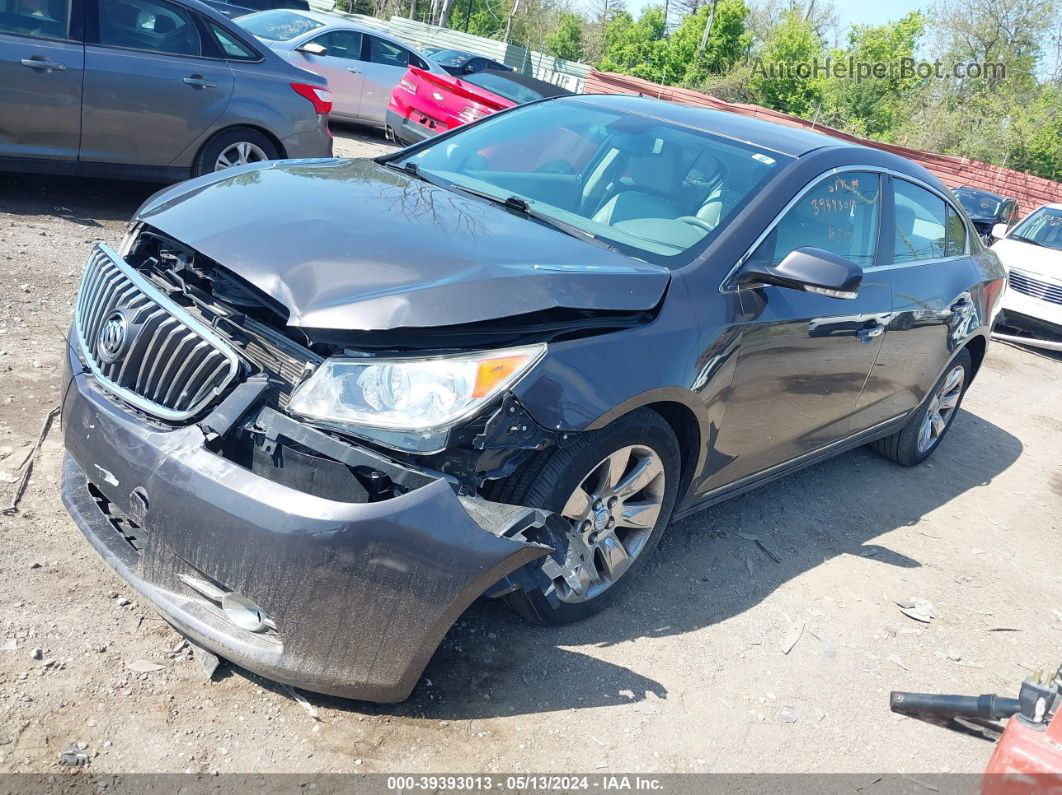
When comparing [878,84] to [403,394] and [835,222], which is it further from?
[403,394]

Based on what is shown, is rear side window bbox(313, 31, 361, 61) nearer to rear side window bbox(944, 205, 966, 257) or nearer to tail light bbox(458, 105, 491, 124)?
tail light bbox(458, 105, 491, 124)

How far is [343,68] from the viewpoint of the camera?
13.6 meters

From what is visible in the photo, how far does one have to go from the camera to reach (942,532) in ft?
17.4

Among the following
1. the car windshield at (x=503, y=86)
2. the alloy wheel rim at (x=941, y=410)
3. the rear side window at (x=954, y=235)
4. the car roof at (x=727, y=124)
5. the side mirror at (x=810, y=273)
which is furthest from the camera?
the car windshield at (x=503, y=86)

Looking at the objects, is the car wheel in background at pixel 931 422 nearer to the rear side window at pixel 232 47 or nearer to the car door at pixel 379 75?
the rear side window at pixel 232 47

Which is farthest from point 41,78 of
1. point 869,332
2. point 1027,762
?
point 1027,762

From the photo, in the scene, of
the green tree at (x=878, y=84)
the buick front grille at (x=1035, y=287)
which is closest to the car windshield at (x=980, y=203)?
the buick front grille at (x=1035, y=287)

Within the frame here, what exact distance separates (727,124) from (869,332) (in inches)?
44.4

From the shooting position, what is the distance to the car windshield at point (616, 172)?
12.4 ft

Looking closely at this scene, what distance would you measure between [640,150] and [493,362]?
1.79 metres

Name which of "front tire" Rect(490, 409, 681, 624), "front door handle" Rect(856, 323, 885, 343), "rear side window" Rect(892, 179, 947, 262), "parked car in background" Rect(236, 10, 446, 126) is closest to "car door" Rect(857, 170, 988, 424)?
"rear side window" Rect(892, 179, 947, 262)

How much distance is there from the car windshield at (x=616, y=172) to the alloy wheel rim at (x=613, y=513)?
2.46 feet


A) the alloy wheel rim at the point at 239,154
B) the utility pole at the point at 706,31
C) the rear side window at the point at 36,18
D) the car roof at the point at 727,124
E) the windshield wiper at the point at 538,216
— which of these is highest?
Result: the utility pole at the point at 706,31

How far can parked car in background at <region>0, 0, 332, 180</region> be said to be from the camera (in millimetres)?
6656
